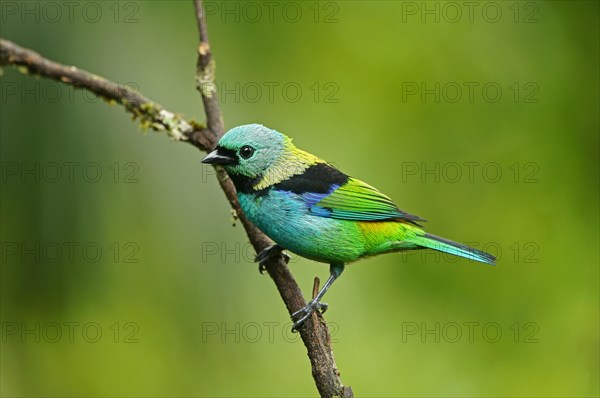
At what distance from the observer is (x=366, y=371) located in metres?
5.14

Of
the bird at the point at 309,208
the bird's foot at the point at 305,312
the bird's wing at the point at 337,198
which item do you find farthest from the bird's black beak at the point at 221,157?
the bird's foot at the point at 305,312

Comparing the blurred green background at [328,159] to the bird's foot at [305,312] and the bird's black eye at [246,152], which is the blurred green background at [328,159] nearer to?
the bird's black eye at [246,152]

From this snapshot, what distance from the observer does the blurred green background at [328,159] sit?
455cm

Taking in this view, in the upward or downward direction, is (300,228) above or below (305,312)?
above

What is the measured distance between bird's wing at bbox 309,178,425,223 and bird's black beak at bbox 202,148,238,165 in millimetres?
566

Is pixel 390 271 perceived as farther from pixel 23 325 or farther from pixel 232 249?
pixel 23 325

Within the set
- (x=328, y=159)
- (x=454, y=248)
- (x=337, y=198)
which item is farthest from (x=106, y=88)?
(x=454, y=248)

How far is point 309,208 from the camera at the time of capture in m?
4.20

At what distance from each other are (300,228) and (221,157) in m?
0.61

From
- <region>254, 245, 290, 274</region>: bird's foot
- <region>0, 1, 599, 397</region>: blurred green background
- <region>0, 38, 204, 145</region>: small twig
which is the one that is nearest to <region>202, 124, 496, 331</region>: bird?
<region>254, 245, 290, 274</region>: bird's foot

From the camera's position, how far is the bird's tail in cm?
411

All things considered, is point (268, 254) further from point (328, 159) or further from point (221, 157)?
point (328, 159)

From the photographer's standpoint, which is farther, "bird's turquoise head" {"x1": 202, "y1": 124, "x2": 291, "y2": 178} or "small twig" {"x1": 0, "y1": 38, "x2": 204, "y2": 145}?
"bird's turquoise head" {"x1": 202, "y1": 124, "x2": 291, "y2": 178}

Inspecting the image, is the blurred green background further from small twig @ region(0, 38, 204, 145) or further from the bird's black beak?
the bird's black beak
